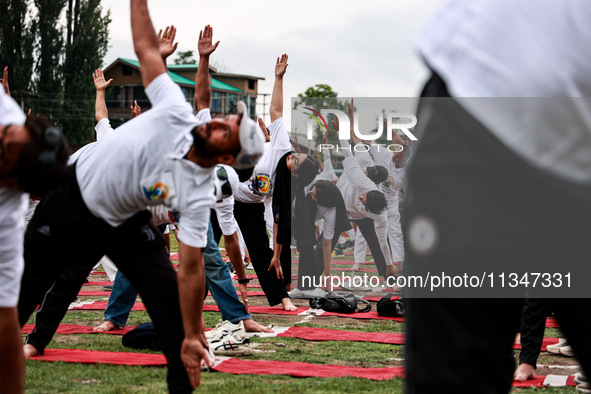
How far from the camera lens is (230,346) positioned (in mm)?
5398

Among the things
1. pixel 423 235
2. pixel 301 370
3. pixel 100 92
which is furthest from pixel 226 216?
pixel 423 235

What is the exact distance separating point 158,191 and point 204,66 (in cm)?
200

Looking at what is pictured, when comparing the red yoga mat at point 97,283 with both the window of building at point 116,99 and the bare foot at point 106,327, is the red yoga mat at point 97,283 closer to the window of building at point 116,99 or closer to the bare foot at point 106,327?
the bare foot at point 106,327

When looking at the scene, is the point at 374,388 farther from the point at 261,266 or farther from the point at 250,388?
the point at 261,266

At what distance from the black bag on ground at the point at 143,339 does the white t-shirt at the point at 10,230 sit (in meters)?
2.80

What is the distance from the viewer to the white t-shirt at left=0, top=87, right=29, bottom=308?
2521 millimetres

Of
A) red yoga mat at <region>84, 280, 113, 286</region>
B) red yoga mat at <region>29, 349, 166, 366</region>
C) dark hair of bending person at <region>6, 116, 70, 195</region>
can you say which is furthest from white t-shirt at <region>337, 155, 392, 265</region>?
dark hair of bending person at <region>6, 116, 70, 195</region>

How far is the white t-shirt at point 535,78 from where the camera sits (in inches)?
56.1

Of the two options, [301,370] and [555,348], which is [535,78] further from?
[555,348]

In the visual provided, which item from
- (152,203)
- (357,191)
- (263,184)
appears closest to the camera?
(152,203)

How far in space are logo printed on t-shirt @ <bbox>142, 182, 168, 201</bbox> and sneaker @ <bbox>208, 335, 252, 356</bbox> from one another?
8.01ft

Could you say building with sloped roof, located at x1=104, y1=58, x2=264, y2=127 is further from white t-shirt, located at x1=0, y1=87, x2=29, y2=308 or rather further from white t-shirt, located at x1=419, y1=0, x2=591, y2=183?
white t-shirt, located at x1=419, y1=0, x2=591, y2=183

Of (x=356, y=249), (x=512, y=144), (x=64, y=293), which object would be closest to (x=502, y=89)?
(x=512, y=144)

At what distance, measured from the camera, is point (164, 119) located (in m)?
3.32
